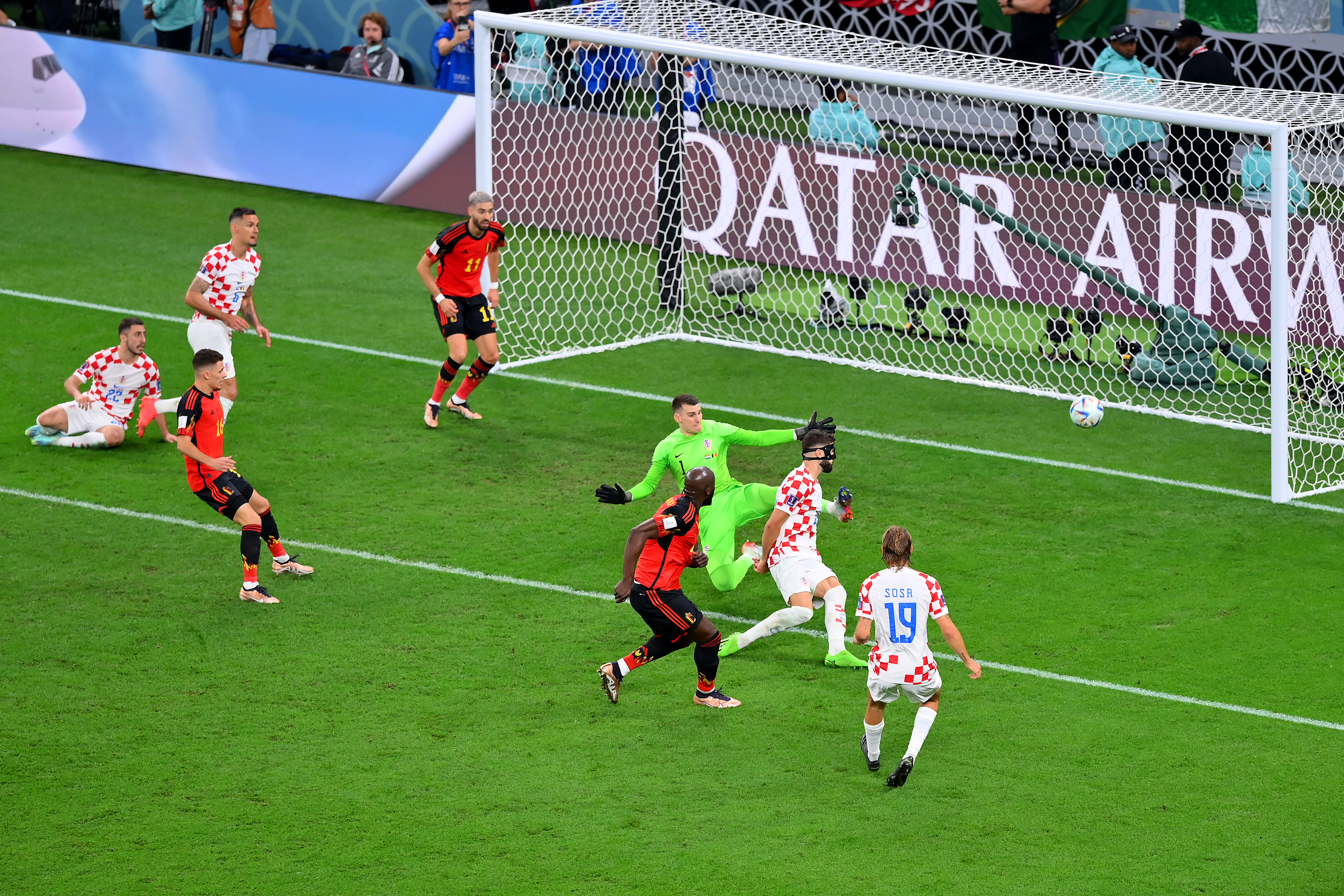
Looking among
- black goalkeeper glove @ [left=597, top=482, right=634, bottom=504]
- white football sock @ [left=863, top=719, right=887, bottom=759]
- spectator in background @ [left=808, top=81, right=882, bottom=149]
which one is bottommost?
white football sock @ [left=863, top=719, right=887, bottom=759]

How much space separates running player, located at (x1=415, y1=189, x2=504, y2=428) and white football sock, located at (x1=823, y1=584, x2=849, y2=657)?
5.24 metres

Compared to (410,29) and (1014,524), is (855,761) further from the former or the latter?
(410,29)

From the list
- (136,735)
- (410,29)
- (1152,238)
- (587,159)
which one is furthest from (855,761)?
(410,29)

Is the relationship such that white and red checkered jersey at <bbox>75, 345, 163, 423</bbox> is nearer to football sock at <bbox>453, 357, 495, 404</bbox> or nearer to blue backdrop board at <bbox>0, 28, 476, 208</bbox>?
football sock at <bbox>453, 357, 495, 404</bbox>

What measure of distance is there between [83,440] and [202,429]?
3.65 m

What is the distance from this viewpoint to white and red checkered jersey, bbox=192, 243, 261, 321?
45.3 ft

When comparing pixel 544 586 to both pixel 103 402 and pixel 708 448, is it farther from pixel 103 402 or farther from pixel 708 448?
pixel 103 402

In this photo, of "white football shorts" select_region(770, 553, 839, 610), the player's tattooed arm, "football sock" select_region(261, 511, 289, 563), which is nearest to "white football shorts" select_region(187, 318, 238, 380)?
the player's tattooed arm

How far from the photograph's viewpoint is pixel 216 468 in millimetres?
11094

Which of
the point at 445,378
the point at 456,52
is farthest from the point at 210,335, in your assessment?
the point at 456,52

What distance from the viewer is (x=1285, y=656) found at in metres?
10.8

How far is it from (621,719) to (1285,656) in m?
4.13

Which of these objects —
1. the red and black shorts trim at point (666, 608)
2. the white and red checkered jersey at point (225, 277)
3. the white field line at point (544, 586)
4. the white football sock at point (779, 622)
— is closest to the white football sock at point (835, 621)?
the white football sock at point (779, 622)

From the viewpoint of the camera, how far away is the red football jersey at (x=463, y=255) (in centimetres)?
1502
